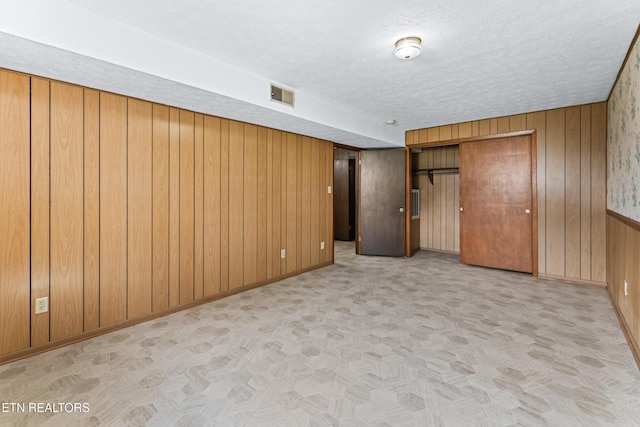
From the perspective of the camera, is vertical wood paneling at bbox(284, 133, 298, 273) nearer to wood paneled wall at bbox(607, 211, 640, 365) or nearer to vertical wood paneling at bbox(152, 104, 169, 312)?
vertical wood paneling at bbox(152, 104, 169, 312)

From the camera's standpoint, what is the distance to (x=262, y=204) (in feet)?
13.7

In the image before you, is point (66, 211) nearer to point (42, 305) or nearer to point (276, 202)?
point (42, 305)

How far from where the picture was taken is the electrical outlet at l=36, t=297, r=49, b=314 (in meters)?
2.43

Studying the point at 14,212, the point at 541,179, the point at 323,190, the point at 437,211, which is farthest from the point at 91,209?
the point at 437,211

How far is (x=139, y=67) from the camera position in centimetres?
229

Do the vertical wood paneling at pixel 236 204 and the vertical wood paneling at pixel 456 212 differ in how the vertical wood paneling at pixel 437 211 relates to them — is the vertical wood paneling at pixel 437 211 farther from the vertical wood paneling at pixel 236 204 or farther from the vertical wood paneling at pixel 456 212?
the vertical wood paneling at pixel 236 204

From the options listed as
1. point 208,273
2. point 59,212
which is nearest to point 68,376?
point 59,212

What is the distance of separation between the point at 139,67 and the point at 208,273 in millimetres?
2172

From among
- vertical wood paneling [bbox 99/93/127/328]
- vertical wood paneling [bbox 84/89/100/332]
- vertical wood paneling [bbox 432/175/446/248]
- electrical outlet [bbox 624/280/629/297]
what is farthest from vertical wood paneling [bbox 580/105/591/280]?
vertical wood paneling [bbox 84/89/100/332]

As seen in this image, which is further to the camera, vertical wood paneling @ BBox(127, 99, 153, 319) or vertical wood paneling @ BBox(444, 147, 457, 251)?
vertical wood paneling @ BBox(444, 147, 457, 251)

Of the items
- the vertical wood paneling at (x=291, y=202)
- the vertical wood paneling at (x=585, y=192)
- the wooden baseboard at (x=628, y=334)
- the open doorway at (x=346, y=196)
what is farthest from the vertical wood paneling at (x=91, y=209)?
the open doorway at (x=346, y=196)

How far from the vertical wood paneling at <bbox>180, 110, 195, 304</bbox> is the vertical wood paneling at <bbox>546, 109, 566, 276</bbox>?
467cm

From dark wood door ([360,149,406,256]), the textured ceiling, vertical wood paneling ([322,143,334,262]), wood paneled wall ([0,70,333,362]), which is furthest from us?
dark wood door ([360,149,406,256])

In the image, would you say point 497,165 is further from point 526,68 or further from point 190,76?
point 190,76
